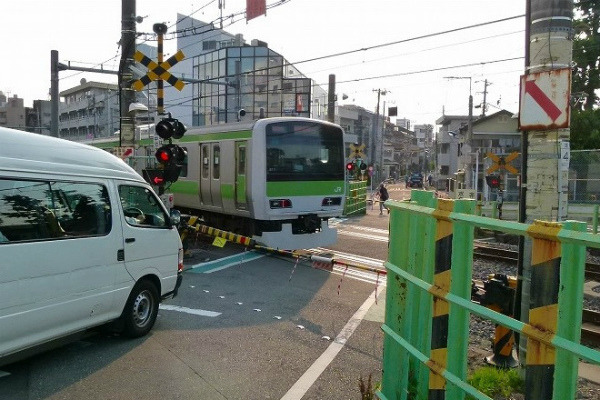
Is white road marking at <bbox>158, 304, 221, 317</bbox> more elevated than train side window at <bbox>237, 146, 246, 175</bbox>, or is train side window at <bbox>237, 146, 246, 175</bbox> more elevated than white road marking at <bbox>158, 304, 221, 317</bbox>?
train side window at <bbox>237, 146, 246, 175</bbox>

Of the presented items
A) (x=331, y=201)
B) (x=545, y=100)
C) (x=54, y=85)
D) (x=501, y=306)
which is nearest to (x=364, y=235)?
(x=331, y=201)

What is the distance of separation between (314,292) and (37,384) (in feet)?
16.3

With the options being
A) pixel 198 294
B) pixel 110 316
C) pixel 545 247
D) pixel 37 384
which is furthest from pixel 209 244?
pixel 545 247

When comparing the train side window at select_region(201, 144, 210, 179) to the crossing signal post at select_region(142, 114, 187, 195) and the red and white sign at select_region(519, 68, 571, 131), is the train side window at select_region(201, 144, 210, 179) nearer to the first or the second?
the crossing signal post at select_region(142, 114, 187, 195)

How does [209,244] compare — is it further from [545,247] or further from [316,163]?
[545,247]

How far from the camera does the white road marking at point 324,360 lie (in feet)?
15.9

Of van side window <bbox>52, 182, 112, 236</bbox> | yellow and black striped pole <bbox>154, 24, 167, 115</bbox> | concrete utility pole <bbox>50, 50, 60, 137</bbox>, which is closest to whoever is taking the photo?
van side window <bbox>52, 182, 112, 236</bbox>

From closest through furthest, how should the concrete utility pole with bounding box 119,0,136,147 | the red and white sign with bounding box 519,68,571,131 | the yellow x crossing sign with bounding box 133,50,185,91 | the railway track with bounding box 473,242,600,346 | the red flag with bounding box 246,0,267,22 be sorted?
1. the red and white sign with bounding box 519,68,571,131
2. the railway track with bounding box 473,242,600,346
3. the yellow x crossing sign with bounding box 133,50,185,91
4. the concrete utility pole with bounding box 119,0,136,147
5. the red flag with bounding box 246,0,267,22

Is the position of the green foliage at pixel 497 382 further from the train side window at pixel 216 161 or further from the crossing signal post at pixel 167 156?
the train side window at pixel 216 161

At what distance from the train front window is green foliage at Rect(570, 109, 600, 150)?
17502 millimetres

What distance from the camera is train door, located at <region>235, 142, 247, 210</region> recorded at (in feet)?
40.0

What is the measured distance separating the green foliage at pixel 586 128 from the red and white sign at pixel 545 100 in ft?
77.3

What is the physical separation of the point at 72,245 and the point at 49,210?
1.32 feet

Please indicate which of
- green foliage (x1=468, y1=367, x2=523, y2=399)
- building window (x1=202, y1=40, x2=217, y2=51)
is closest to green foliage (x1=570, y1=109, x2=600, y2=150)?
green foliage (x1=468, y1=367, x2=523, y2=399)
